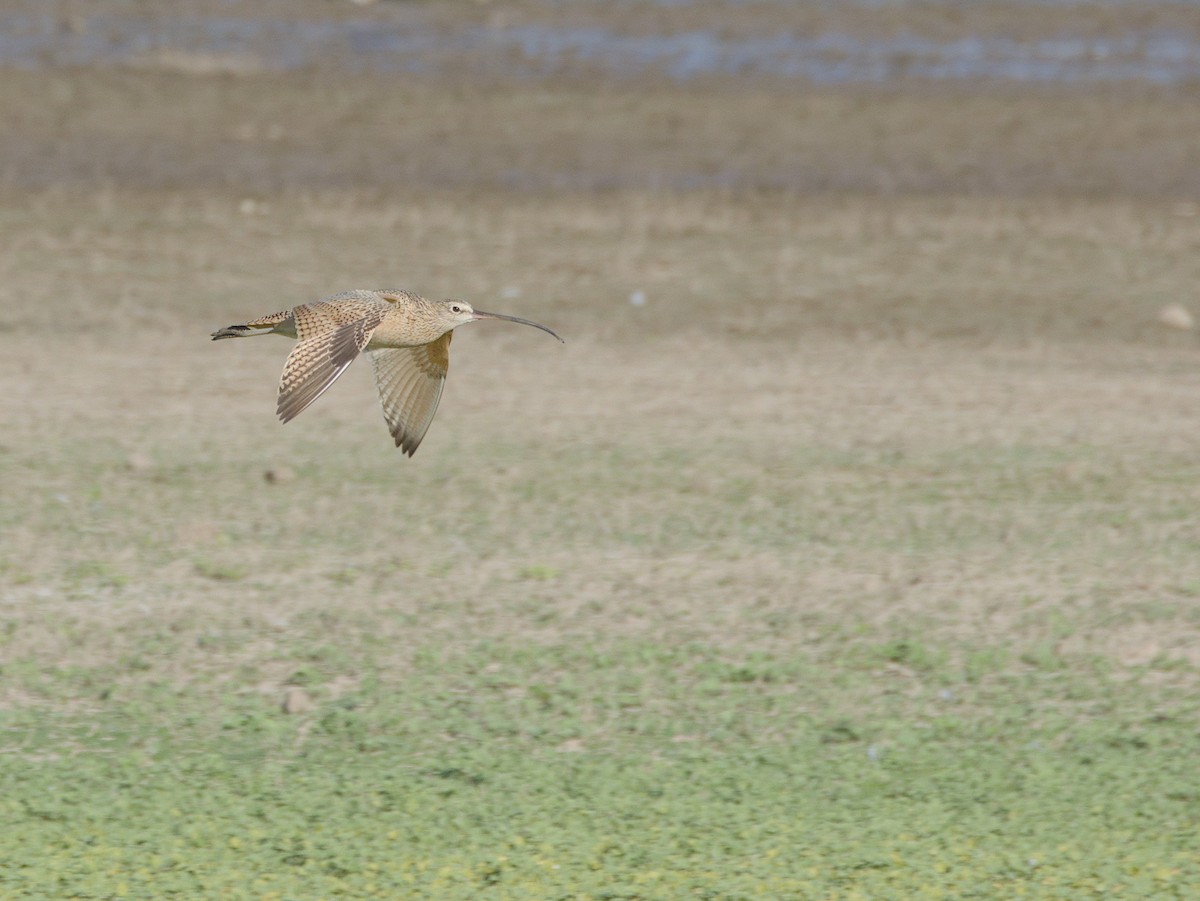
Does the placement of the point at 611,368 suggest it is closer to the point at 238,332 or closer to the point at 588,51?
the point at 238,332

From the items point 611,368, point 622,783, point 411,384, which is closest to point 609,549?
point 622,783

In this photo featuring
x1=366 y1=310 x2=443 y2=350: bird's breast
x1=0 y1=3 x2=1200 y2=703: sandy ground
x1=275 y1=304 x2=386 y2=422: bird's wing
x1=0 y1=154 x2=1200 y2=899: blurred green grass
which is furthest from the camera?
x1=0 y1=3 x2=1200 y2=703: sandy ground

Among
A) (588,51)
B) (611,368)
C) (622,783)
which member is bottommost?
(622,783)

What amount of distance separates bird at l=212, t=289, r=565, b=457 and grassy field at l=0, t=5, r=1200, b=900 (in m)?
0.88

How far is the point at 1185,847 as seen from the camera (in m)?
4.04

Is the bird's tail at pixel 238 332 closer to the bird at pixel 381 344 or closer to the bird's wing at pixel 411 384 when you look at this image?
the bird at pixel 381 344

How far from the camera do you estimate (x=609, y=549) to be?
18.6ft

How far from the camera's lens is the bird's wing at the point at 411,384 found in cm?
379

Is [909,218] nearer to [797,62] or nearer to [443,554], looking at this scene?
[797,62]

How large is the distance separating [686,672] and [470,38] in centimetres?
1074

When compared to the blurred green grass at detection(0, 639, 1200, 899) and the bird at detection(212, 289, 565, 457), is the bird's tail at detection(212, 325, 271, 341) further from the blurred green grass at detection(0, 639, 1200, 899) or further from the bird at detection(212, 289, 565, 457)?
the blurred green grass at detection(0, 639, 1200, 899)

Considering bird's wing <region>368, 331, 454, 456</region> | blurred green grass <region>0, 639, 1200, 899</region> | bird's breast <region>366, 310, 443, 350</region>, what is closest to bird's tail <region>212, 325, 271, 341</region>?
bird's breast <region>366, 310, 443, 350</region>

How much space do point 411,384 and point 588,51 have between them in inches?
430

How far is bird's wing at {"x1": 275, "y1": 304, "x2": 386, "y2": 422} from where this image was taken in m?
3.08
